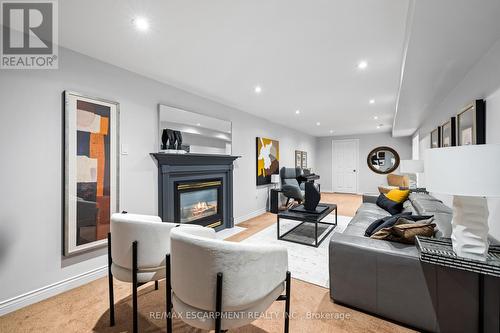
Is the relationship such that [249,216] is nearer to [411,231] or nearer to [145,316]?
[145,316]

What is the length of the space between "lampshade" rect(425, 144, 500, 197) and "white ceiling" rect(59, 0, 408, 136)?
120cm

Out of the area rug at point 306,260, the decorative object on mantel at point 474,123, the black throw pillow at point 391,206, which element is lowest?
the area rug at point 306,260

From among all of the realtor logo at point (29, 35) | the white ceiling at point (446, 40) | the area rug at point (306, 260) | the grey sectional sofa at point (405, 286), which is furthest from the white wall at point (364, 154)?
the realtor logo at point (29, 35)

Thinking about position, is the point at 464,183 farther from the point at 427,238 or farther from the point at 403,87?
the point at 403,87

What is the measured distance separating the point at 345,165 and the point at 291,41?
7733 mm

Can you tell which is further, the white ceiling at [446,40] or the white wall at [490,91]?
the white wall at [490,91]

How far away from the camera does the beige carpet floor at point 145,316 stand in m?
1.65

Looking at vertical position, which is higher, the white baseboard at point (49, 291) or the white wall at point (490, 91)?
the white wall at point (490, 91)

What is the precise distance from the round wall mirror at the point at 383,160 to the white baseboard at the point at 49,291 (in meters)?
8.78

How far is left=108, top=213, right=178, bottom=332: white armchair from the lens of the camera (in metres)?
1.48

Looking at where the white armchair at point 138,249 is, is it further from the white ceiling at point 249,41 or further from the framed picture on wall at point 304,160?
the framed picture on wall at point 304,160

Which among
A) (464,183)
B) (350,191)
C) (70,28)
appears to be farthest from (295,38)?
(350,191)

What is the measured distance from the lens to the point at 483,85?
6.21ft

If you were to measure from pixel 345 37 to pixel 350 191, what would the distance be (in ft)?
25.6
